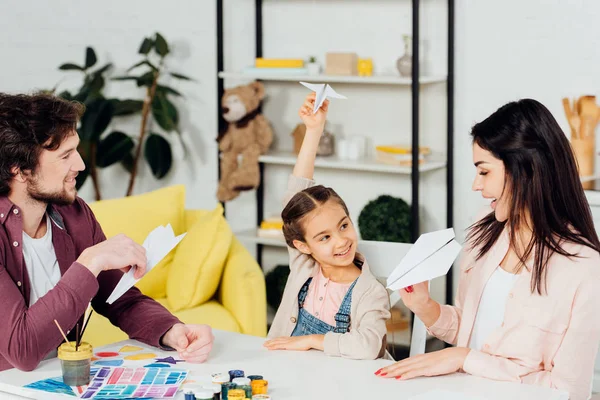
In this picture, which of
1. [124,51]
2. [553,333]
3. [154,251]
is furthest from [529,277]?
[124,51]

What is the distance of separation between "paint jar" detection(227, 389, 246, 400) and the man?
0.29 meters

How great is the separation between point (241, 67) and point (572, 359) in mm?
3082

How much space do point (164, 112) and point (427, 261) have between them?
298 centimetres

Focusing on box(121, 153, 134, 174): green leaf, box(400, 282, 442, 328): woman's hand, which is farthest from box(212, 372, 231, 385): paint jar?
box(121, 153, 134, 174): green leaf

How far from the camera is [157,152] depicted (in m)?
4.70

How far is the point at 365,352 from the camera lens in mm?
1972

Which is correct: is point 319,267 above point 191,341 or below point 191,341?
above

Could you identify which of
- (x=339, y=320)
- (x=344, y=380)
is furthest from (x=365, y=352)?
(x=339, y=320)

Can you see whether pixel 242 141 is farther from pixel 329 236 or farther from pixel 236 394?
pixel 236 394

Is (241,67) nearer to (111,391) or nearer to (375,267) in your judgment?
(375,267)

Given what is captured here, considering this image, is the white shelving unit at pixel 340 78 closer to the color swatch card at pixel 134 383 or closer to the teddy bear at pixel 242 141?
the teddy bear at pixel 242 141

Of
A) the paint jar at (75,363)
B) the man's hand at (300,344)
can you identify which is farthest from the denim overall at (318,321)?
the paint jar at (75,363)

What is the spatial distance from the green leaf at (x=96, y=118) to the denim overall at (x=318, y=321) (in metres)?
2.38

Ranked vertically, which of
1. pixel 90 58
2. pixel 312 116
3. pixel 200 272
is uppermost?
pixel 90 58
